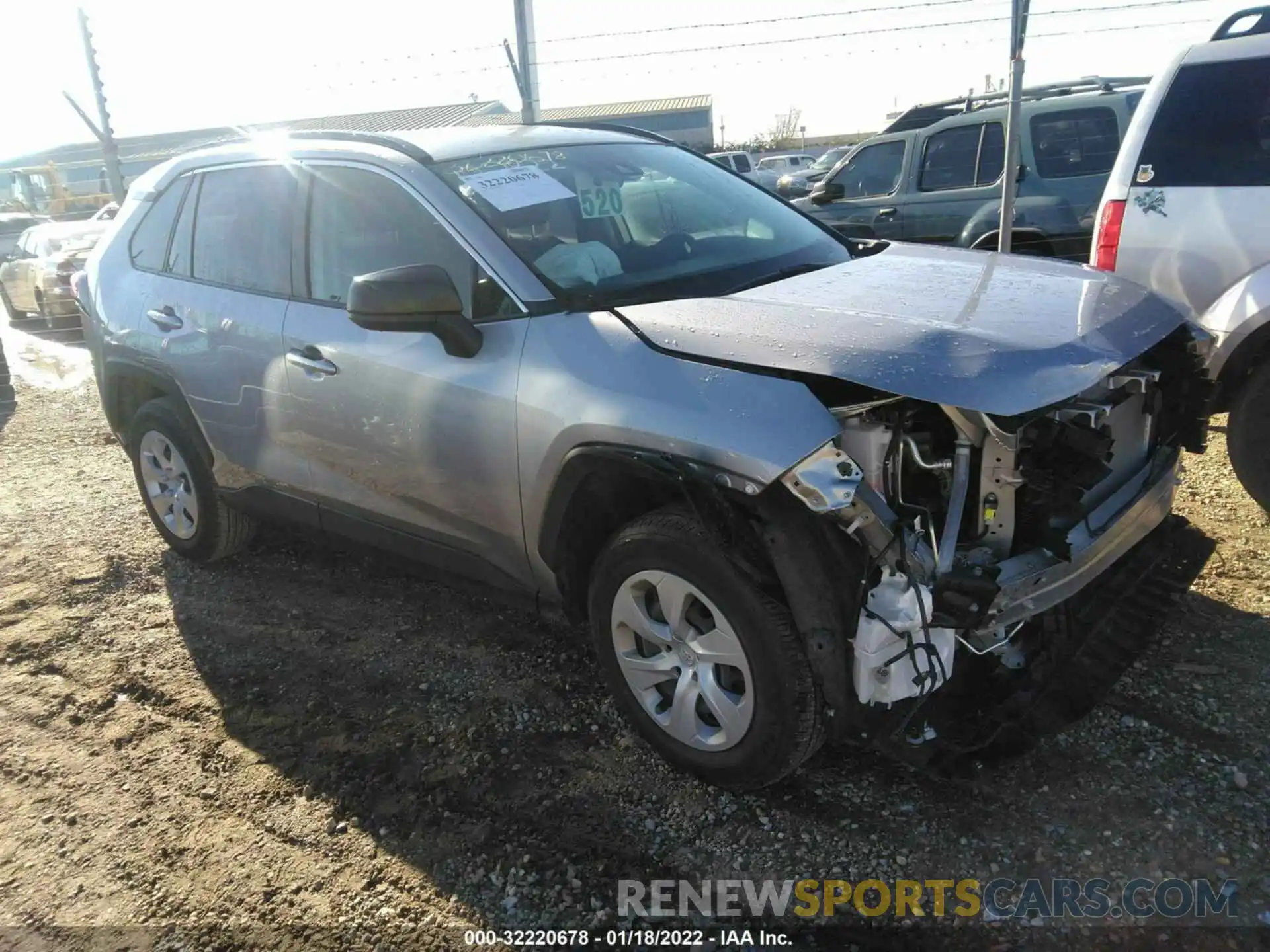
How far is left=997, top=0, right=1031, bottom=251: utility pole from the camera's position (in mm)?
4992

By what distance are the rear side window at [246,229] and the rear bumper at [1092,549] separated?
2.80 m

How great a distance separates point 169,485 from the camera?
4.54 metres

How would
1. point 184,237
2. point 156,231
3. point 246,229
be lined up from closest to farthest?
point 246,229 < point 184,237 < point 156,231

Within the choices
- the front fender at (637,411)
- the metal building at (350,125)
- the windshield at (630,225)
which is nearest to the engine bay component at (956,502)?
the front fender at (637,411)

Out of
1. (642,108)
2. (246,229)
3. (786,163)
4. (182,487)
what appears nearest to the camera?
(246,229)

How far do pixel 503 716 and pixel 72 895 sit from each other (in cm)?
131

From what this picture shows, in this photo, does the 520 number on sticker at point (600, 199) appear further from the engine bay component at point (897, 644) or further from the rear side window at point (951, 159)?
the rear side window at point (951, 159)

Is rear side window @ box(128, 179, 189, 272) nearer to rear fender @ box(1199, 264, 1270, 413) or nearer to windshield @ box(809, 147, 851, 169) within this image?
rear fender @ box(1199, 264, 1270, 413)

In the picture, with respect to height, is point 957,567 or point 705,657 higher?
point 957,567

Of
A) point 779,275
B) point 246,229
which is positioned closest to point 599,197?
point 779,275

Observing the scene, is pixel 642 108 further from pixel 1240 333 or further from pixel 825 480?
pixel 825 480

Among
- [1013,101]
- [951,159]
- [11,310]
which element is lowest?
[11,310]

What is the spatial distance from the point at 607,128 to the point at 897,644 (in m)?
2.74

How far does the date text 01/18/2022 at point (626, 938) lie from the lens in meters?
2.28
